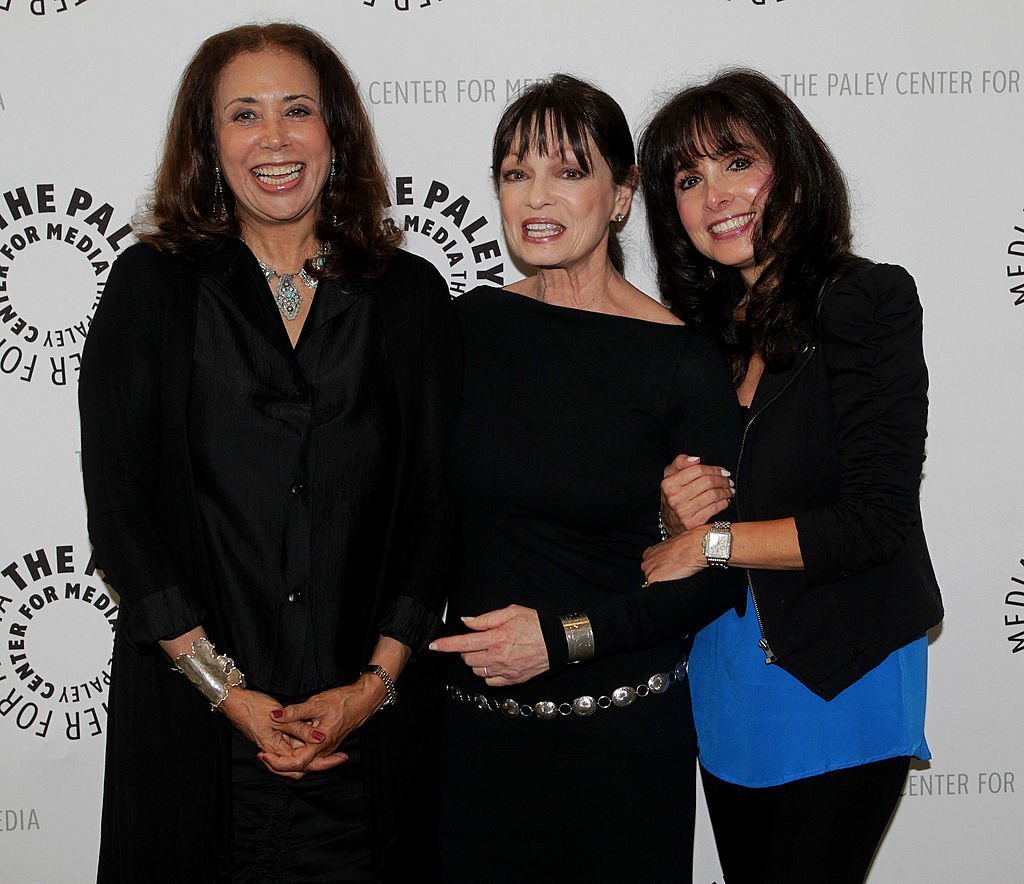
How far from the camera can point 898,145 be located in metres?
2.45

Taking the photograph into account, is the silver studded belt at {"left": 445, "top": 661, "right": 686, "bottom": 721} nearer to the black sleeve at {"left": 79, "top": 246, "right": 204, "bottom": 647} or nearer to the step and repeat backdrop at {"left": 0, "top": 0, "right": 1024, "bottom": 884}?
the black sleeve at {"left": 79, "top": 246, "right": 204, "bottom": 647}

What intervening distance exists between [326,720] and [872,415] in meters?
0.99

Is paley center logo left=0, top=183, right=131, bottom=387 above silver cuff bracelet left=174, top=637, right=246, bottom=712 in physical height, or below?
above

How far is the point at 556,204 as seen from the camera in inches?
74.4

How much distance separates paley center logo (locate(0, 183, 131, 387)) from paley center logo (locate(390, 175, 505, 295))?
64 cm

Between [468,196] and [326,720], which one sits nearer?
[326,720]

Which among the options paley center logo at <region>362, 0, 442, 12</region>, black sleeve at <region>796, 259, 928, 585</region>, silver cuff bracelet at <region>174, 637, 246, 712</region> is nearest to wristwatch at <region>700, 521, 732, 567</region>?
black sleeve at <region>796, 259, 928, 585</region>

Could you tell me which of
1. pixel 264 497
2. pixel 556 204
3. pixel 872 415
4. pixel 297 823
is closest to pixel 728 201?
pixel 556 204

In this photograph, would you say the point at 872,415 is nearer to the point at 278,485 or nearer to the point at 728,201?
the point at 728,201

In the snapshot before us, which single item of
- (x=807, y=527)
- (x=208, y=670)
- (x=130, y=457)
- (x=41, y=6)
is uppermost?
(x=41, y=6)

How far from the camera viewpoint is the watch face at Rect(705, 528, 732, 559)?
1.73 m

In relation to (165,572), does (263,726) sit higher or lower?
lower

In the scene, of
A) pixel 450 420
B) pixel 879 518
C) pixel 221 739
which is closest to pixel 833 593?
pixel 879 518

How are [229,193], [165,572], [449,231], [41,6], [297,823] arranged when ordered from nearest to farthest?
[165,572] < [297,823] < [229,193] < [41,6] < [449,231]
